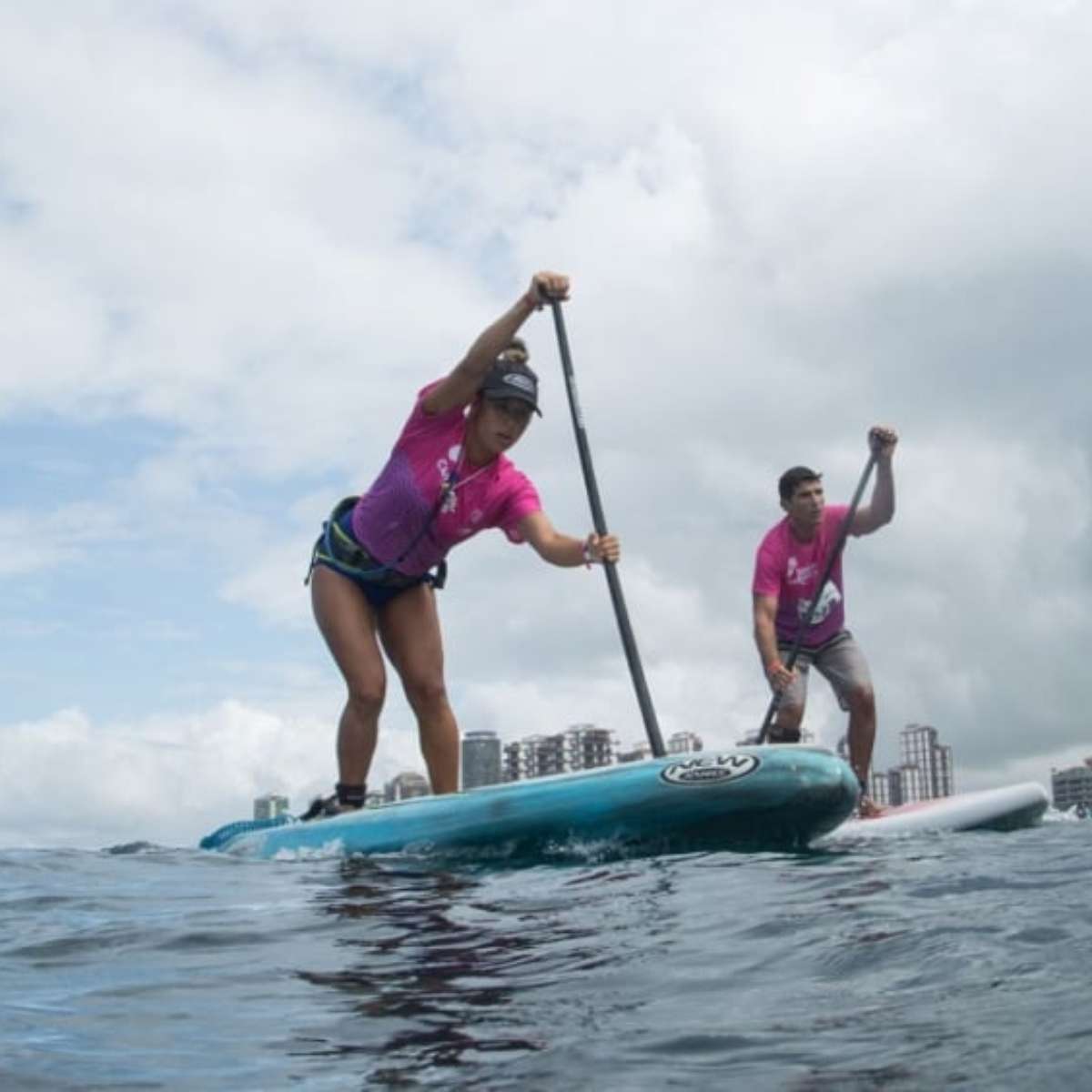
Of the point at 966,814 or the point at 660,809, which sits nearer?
the point at 660,809

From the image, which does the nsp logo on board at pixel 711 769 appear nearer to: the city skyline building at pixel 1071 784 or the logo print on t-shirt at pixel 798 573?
the logo print on t-shirt at pixel 798 573

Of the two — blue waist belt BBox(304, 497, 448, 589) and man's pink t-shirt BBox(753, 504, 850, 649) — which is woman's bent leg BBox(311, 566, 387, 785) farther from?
man's pink t-shirt BBox(753, 504, 850, 649)

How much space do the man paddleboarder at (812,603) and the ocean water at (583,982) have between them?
3347 mm

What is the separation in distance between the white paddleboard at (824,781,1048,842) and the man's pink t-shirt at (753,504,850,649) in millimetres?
1190

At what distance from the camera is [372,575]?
6.61 m

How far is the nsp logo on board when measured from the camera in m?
5.49

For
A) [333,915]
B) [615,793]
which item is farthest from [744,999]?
[615,793]

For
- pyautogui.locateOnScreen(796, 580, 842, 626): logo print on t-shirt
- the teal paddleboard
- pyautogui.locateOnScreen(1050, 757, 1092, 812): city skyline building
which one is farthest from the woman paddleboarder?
pyautogui.locateOnScreen(1050, 757, 1092, 812): city skyline building

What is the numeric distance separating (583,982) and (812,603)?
5.37 metres

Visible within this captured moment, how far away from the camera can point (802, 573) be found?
822 cm

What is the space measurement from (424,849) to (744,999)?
3.49m

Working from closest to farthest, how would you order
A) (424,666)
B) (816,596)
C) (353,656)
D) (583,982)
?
(583,982), (353,656), (424,666), (816,596)

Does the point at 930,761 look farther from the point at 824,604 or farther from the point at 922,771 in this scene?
the point at 824,604

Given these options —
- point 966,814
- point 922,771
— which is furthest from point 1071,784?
point 966,814
